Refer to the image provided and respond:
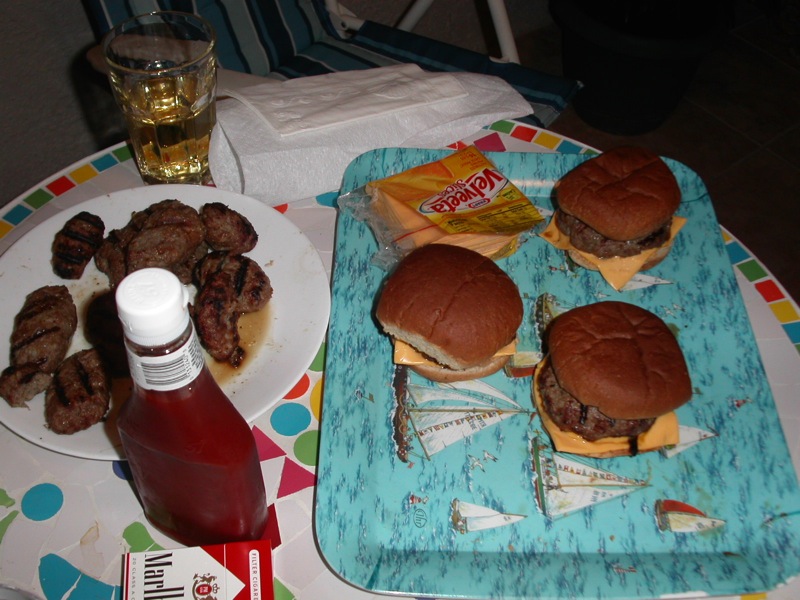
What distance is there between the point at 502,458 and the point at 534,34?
4291mm

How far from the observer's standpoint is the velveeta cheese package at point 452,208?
1.81 meters

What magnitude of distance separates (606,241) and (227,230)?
3.22 feet

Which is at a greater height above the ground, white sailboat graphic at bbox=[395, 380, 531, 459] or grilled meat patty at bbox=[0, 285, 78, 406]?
grilled meat patty at bbox=[0, 285, 78, 406]

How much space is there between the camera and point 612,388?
1.48 m

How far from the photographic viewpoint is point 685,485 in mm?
1457

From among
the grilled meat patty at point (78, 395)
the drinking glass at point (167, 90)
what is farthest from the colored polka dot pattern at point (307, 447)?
the drinking glass at point (167, 90)

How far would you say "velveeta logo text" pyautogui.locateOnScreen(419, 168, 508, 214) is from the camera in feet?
6.09

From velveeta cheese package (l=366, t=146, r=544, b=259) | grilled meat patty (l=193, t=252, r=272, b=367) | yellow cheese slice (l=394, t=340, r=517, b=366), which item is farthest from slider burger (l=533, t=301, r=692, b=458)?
grilled meat patty (l=193, t=252, r=272, b=367)

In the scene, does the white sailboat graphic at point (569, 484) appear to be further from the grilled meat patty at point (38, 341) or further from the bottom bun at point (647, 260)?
the grilled meat patty at point (38, 341)

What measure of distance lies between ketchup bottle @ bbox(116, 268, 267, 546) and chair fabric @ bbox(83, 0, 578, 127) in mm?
1836

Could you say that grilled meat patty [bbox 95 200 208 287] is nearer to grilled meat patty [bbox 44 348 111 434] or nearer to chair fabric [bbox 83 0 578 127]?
grilled meat patty [bbox 44 348 111 434]

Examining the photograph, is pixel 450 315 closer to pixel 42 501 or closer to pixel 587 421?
pixel 587 421

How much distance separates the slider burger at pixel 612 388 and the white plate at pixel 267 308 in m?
0.54

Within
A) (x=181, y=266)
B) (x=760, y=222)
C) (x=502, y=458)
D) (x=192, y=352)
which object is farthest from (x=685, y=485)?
(x=760, y=222)
